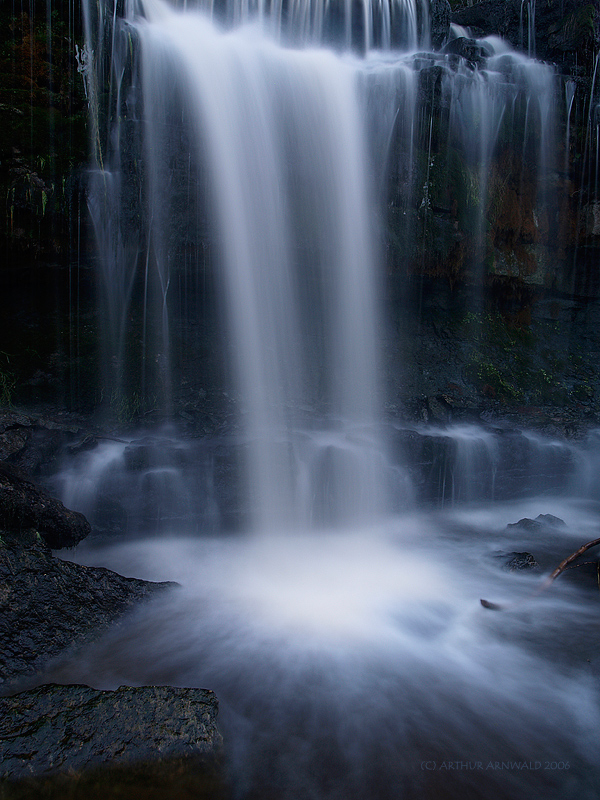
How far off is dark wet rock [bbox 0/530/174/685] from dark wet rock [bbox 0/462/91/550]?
0.20m

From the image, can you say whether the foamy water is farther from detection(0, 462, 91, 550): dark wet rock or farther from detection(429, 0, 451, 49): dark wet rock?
detection(429, 0, 451, 49): dark wet rock

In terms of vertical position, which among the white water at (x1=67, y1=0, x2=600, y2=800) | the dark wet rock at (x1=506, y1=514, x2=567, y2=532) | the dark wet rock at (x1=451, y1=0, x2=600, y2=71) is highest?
the dark wet rock at (x1=451, y1=0, x2=600, y2=71)

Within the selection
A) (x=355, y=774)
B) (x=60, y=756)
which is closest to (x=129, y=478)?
(x=60, y=756)

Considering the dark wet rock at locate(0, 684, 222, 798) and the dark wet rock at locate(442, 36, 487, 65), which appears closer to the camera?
the dark wet rock at locate(0, 684, 222, 798)

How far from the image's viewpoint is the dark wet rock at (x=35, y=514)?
4.33 metres

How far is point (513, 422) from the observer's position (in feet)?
29.9

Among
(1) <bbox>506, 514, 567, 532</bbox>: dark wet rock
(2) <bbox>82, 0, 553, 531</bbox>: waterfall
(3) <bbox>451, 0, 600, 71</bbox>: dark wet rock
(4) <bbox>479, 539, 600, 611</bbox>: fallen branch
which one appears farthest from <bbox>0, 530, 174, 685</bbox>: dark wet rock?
(3) <bbox>451, 0, 600, 71</bbox>: dark wet rock

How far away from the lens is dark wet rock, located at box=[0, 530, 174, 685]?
3.44m

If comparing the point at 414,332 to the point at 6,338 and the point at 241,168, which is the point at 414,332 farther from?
the point at 6,338

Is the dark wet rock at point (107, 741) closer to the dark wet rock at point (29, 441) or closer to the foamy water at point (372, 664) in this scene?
the foamy water at point (372, 664)

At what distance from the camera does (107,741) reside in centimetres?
259

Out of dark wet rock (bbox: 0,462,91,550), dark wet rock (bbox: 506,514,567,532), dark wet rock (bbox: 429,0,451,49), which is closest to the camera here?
dark wet rock (bbox: 0,462,91,550)

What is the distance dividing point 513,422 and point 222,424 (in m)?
5.55

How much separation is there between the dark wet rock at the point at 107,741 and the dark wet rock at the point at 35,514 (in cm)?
193
